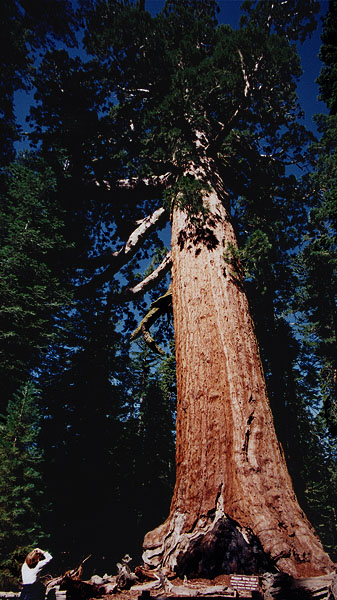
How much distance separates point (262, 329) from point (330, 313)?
6.34m

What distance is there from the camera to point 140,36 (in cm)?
935

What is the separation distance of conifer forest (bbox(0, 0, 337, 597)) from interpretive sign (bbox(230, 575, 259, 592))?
20.9 inches

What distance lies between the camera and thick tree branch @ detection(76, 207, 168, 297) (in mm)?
8312

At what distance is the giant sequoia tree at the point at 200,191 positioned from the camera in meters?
3.37

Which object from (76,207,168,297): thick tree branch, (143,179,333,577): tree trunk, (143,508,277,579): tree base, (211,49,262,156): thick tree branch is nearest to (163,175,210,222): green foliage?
(143,179,333,577): tree trunk

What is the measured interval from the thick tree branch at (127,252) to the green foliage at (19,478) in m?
3.59

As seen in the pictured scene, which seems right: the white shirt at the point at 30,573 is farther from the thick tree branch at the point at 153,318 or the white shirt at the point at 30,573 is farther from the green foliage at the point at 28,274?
the green foliage at the point at 28,274

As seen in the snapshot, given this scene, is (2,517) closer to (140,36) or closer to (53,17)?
(140,36)

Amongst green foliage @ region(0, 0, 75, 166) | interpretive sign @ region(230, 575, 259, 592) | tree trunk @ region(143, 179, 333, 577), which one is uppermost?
green foliage @ region(0, 0, 75, 166)

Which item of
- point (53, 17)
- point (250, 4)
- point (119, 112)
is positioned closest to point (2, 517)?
point (119, 112)

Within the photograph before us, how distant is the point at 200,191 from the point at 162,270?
2525 mm

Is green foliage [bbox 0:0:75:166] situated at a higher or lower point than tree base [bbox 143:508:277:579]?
higher

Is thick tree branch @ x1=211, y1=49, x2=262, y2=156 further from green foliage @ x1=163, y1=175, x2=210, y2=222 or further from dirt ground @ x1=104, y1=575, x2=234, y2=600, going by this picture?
dirt ground @ x1=104, y1=575, x2=234, y2=600

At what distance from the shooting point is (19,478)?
679cm
